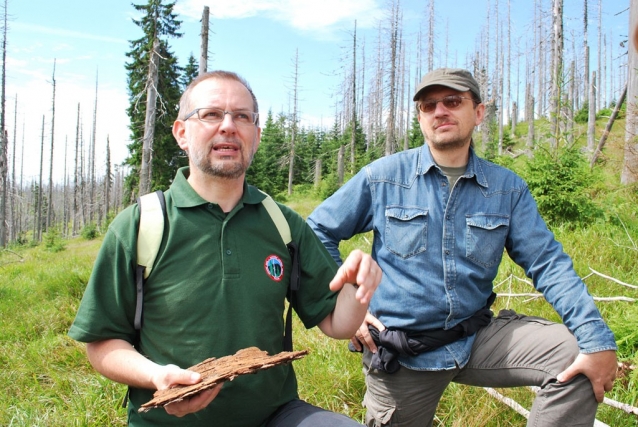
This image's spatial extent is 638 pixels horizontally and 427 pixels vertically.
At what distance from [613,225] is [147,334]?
26.2 ft

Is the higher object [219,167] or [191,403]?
[219,167]

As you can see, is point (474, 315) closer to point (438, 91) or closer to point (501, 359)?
point (501, 359)

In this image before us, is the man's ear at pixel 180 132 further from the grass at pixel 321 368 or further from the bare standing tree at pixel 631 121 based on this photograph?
the bare standing tree at pixel 631 121

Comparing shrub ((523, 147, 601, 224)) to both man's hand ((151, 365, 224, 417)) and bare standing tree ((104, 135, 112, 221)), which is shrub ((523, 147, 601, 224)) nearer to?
man's hand ((151, 365, 224, 417))

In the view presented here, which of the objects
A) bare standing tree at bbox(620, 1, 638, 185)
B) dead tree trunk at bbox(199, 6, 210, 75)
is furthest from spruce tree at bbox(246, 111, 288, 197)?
bare standing tree at bbox(620, 1, 638, 185)

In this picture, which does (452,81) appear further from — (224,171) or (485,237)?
(224,171)

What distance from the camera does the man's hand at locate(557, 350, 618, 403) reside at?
228 cm

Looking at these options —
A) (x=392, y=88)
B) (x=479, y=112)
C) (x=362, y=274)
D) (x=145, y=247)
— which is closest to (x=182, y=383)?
(x=145, y=247)

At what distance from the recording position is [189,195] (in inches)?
79.4

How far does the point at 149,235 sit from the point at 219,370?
638 mm

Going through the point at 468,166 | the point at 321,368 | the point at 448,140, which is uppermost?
the point at 448,140

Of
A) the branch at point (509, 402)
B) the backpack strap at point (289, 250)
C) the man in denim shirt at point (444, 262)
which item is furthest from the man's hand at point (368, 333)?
the branch at point (509, 402)

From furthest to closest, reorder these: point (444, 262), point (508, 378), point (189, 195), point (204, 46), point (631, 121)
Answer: point (204, 46) → point (631, 121) → point (444, 262) → point (508, 378) → point (189, 195)

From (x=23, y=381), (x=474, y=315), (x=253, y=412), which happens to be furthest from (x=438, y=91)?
(x=23, y=381)
